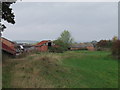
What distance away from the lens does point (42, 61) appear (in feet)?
39.0

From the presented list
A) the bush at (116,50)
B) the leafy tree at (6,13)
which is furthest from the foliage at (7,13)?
the bush at (116,50)

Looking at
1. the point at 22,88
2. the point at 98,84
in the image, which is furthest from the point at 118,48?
the point at 22,88

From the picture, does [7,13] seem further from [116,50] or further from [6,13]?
[116,50]

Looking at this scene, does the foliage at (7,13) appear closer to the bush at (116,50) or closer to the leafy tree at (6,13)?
the leafy tree at (6,13)

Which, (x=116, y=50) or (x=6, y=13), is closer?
(x=6, y=13)

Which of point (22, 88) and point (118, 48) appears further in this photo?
point (118, 48)

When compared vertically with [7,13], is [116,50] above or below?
below

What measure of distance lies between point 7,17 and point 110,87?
7983 mm

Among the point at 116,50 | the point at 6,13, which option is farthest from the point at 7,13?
the point at 116,50

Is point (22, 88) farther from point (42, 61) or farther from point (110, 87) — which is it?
point (42, 61)

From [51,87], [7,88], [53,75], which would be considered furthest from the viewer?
[53,75]

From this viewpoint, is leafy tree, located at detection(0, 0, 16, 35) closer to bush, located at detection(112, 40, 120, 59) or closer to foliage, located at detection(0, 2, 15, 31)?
foliage, located at detection(0, 2, 15, 31)

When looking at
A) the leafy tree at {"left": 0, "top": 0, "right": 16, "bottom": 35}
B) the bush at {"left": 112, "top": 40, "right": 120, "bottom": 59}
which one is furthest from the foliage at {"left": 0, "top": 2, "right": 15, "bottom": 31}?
the bush at {"left": 112, "top": 40, "right": 120, "bottom": 59}

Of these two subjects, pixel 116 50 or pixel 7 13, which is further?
pixel 116 50
